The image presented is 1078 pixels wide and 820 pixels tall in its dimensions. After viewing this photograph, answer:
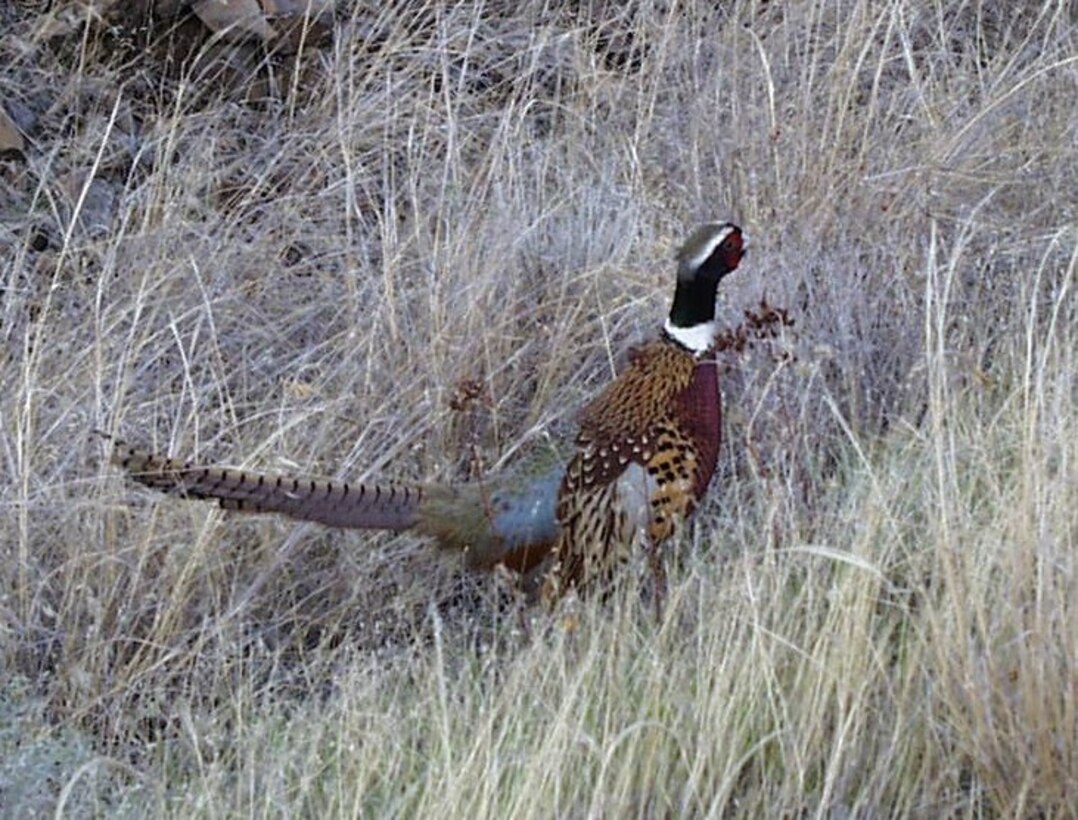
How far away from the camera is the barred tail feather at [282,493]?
411 centimetres

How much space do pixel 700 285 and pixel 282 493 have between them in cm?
97

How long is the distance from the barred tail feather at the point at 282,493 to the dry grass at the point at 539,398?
8.9 inches

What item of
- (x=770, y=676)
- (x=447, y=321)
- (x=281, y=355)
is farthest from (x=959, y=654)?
(x=281, y=355)

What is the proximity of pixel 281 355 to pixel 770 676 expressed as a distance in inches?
80.8

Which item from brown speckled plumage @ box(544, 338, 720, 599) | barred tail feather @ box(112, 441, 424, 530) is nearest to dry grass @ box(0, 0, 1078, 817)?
brown speckled plumage @ box(544, 338, 720, 599)

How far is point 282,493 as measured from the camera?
13.7 ft

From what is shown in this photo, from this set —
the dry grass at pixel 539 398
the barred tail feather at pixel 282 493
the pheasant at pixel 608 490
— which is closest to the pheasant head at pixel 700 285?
the pheasant at pixel 608 490

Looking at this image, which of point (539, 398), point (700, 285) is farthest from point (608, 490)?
point (539, 398)

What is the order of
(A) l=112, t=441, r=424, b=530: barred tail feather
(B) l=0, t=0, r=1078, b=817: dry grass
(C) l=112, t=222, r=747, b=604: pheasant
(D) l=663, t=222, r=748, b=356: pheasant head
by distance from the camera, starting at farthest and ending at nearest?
(D) l=663, t=222, r=748, b=356: pheasant head < (C) l=112, t=222, r=747, b=604: pheasant < (A) l=112, t=441, r=424, b=530: barred tail feather < (B) l=0, t=0, r=1078, b=817: dry grass

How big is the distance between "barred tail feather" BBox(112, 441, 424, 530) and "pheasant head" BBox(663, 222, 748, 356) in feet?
2.09

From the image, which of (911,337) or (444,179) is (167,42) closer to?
(444,179)

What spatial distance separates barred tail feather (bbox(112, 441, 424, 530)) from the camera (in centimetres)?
411

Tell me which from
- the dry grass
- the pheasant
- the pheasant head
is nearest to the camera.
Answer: the dry grass

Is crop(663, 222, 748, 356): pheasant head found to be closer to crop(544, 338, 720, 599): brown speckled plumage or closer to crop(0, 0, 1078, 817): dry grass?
crop(544, 338, 720, 599): brown speckled plumage
